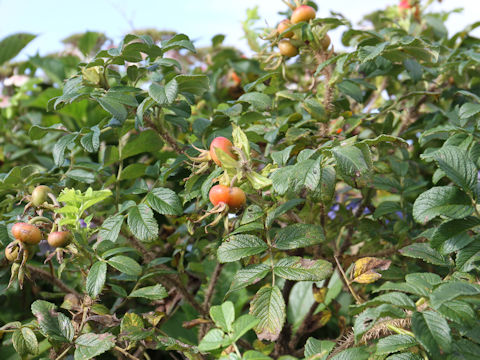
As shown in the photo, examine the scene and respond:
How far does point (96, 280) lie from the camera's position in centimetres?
79

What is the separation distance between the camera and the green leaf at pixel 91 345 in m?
0.74

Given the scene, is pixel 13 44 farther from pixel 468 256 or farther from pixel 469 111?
pixel 468 256

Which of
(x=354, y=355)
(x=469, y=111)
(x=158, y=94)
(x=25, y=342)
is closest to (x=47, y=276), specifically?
(x=25, y=342)

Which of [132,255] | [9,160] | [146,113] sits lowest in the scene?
[132,255]

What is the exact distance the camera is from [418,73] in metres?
1.14

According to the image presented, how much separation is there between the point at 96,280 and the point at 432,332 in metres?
0.52

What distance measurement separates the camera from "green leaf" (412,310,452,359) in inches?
21.5

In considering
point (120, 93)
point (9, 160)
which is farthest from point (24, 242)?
point (9, 160)

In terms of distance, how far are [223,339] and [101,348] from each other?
243 millimetres

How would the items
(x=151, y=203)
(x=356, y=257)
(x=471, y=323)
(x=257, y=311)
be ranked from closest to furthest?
(x=471, y=323), (x=257, y=311), (x=151, y=203), (x=356, y=257)

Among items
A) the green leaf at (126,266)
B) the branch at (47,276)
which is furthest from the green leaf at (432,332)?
the branch at (47,276)

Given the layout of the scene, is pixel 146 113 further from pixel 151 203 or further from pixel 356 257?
pixel 356 257

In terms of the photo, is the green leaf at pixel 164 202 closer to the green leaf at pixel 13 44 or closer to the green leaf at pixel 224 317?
the green leaf at pixel 224 317

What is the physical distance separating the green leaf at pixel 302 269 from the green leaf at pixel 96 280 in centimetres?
28
